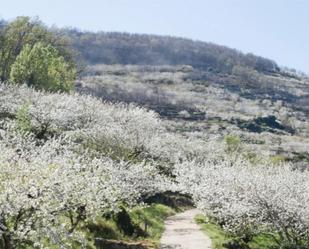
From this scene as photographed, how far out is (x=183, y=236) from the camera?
40.5 metres

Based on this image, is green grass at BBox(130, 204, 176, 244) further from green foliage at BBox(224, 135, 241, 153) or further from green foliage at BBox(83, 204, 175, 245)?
green foliage at BBox(224, 135, 241, 153)

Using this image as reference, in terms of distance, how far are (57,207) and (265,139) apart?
570 ft

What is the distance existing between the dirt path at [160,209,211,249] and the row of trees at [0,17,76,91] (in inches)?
1499

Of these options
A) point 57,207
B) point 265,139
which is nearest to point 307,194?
point 57,207

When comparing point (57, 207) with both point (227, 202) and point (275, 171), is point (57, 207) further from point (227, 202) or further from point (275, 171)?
point (275, 171)

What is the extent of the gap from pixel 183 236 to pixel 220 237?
11.5ft

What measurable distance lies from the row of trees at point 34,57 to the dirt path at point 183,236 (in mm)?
38063

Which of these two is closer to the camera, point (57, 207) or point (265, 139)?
point (57, 207)

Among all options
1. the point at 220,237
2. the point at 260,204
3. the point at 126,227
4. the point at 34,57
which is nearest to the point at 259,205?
the point at 260,204

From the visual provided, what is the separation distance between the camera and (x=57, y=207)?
60.4 ft

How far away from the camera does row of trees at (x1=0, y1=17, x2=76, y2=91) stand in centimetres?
8069

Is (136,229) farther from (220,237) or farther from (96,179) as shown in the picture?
(96,179)

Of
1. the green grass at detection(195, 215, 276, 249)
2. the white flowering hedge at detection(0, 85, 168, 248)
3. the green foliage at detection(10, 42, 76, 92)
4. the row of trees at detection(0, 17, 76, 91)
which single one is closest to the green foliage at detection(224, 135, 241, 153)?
the white flowering hedge at detection(0, 85, 168, 248)

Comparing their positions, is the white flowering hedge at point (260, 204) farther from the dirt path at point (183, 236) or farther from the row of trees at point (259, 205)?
the dirt path at point (183, 236)
